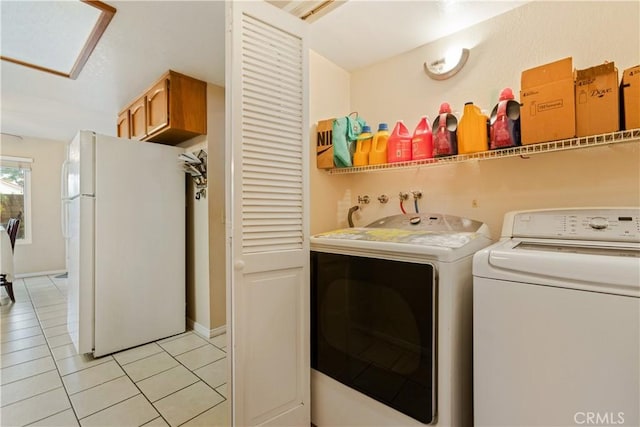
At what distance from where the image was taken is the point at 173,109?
2.31 meters

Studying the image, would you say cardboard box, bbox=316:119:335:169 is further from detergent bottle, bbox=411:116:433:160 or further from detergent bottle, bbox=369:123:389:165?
detergent bottle, bbox=411:116:433:160

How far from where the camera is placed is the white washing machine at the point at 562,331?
739mm

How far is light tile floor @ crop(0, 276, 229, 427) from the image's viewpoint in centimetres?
151

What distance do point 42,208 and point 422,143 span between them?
591cm

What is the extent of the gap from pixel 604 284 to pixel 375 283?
0.71 metres

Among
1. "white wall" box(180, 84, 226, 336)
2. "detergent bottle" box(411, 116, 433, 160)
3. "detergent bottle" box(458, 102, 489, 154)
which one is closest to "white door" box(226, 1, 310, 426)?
"detergent bottle" box(411, 116, 433, 160)

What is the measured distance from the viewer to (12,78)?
7.57 ft

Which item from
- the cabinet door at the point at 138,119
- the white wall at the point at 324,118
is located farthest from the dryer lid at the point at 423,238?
the cabinet door at the point at 138,119

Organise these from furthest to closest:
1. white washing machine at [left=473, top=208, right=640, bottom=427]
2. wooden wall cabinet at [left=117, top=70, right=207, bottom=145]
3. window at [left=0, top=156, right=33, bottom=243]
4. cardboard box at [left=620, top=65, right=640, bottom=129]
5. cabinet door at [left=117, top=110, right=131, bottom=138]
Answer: window at [left=0, top=156, right=33, bottom=243]
cabinet door at [left=117, top=110, right=131, bottom=138]
wooden wall cabinet at [left=117, top=70, right=207, bottom=145]
cardboard box at [left=620, top=65, right=640, bottom=129]
white washing machine at [left=473, top=208, right=640, bottom=427]

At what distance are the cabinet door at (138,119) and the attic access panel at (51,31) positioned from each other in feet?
1.92

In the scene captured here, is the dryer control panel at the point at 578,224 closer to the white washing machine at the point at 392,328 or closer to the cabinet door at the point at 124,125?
the white washing machine at the point at 392,328

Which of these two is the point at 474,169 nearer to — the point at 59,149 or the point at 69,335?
the point at 69,335

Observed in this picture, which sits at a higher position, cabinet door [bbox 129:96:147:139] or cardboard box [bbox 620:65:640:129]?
cabinet door [bbox 129:96:147:139]

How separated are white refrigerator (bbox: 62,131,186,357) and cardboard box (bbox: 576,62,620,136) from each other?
2764mm
